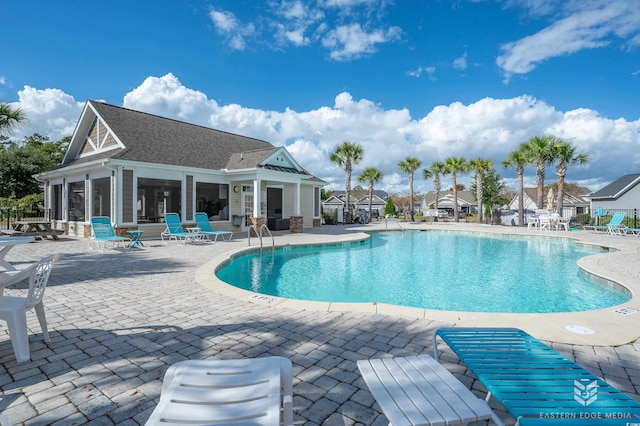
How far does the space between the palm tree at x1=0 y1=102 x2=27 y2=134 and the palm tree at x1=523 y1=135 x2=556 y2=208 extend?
3025cm

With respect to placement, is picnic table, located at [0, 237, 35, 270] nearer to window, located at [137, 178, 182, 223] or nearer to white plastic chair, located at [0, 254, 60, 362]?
white plastic chair, located at [0, 254, 60, 362]

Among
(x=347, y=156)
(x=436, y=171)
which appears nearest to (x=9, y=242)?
(x=347, y=156)

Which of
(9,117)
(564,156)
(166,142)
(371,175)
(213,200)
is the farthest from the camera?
(371,175)

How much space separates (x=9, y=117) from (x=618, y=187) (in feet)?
130

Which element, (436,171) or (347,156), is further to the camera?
(436,171)

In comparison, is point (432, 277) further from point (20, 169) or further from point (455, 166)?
point (20, 169)

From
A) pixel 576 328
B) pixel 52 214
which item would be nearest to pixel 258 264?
pixel 576 328

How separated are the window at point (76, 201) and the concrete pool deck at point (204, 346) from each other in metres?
11.1

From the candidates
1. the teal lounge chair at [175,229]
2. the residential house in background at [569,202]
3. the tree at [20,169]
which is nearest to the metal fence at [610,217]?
the residential house in background at [569,202]

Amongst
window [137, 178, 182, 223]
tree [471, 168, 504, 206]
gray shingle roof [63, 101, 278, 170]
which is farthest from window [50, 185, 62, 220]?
tree [471, 168, 504, 206]

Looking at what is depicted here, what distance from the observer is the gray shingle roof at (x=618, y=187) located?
1019 inches

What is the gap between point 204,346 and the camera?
3.29 metres

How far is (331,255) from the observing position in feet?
39.5

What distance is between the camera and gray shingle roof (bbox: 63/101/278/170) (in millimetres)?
14347
